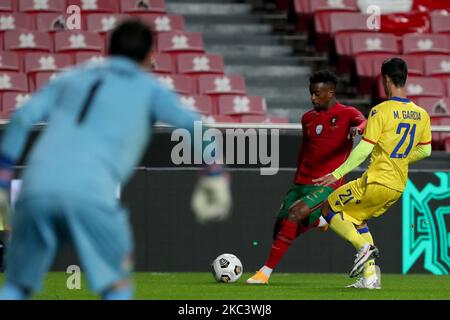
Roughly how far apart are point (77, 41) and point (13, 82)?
125cm

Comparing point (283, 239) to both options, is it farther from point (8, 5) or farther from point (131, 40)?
point (8, 5)

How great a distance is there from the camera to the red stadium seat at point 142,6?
Answer: 51.1 ft

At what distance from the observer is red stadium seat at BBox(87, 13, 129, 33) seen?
49.5ft

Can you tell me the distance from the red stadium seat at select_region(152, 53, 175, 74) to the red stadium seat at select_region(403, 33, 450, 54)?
340 centimetres

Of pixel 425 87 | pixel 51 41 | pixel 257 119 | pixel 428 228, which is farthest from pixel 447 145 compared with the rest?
pixel 51 41

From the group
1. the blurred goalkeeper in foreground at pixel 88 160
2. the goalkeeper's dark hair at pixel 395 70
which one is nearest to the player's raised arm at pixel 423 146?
the goalkeeper's dark hair at pixel 395 70

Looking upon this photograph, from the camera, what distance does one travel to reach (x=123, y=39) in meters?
5.17

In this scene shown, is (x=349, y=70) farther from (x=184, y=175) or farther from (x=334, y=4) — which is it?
(x=184, y=175)

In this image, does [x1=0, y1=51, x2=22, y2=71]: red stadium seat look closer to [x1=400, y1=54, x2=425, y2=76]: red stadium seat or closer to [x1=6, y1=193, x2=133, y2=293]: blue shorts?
[x1=400, y1=54, x2=425, y2=76]: red stadium seat

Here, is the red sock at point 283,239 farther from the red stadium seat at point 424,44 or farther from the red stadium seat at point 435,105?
the red stadium seat at point 424,44

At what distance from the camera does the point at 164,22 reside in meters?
15.5
